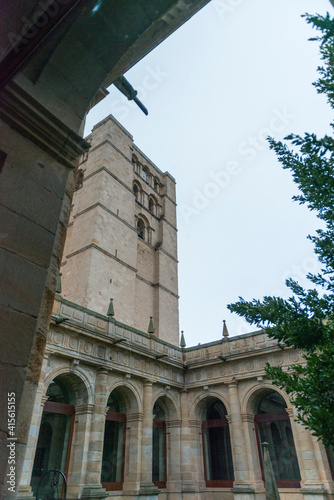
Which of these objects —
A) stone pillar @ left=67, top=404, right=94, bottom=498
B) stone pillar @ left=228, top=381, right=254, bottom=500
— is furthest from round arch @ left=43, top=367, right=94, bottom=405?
stone pillar @ left=228, top=381, right=254, bottom=500

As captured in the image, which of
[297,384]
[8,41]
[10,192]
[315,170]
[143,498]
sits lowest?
[143,498]

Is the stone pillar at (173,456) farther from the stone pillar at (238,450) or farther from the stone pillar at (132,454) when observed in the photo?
the stone pillar at (132,454)

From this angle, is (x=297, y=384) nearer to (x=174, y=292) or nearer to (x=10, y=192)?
(x=10, y=192)

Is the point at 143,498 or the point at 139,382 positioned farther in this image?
the point at 139,382

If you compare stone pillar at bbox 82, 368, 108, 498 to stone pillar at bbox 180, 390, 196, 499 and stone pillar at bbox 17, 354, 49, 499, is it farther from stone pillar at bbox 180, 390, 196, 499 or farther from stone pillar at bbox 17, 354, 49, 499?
stone pillar at bbox 180, 390, 196, 499

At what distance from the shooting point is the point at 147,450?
44.5 ft

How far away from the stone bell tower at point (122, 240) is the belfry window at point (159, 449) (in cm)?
450

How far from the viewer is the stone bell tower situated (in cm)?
1973

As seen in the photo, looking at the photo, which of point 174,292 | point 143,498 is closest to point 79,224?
point 174,292

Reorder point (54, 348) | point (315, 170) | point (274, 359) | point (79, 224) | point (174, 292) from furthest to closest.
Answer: point (174, 292) < point (79, 224) < point (274, 359) < point (54, 348) < point (315, 170)

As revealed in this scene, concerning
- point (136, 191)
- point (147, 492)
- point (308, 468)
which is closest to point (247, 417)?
point (308, 468)

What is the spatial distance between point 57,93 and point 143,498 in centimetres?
1413

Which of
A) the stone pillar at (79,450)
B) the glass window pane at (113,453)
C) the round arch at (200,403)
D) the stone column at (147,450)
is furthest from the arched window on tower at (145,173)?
the stone pillar at (79,450)

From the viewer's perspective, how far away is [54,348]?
11391 mm
